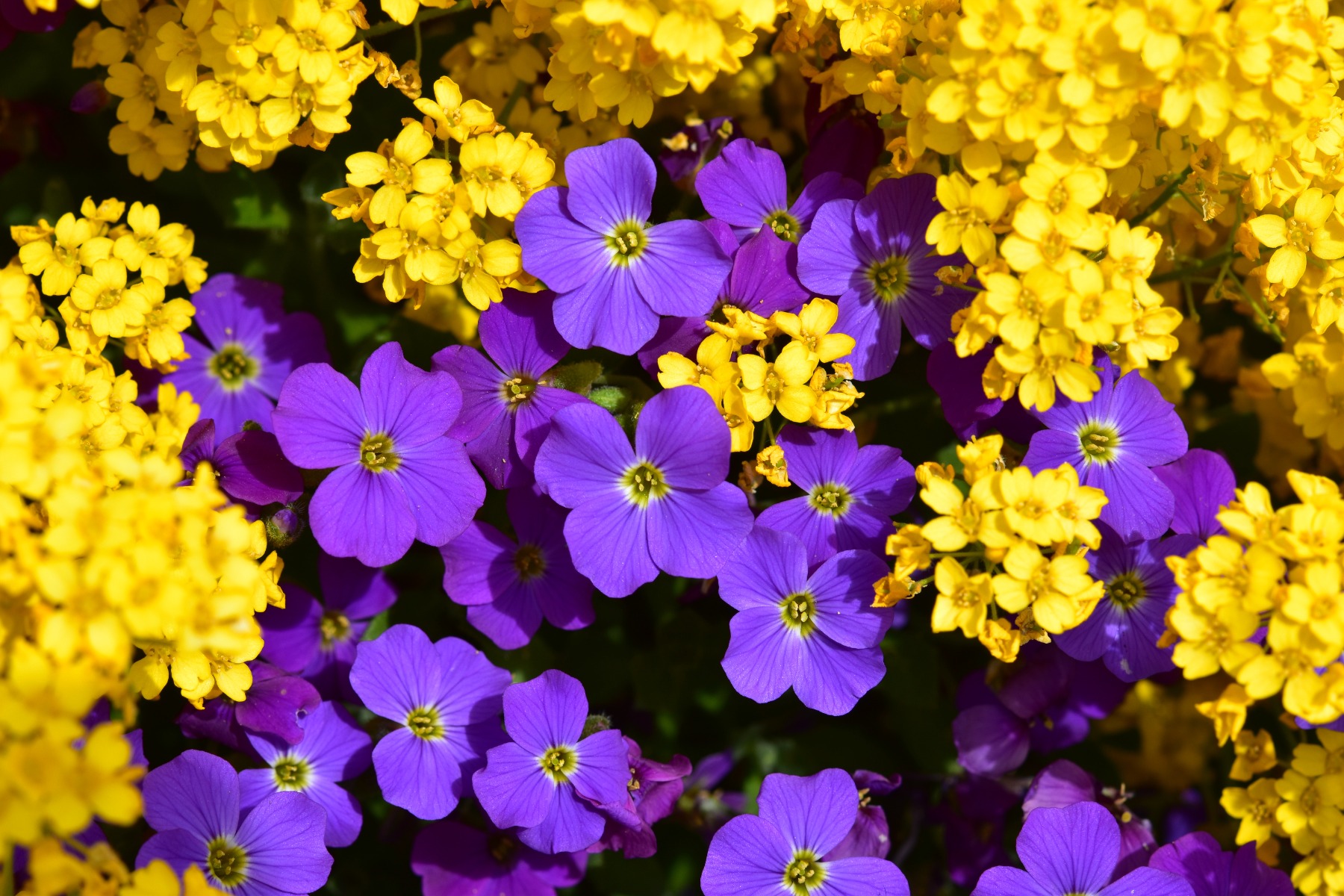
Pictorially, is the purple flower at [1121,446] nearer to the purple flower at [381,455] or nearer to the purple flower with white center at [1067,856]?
the purple flower with white center at [1067,856]

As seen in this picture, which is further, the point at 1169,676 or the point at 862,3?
the point at 1169,676

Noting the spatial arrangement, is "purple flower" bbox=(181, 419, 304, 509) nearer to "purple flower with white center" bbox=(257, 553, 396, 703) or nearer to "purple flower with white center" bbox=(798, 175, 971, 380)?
"purple flower with white center" bbox=(257, 553, 396, 703)

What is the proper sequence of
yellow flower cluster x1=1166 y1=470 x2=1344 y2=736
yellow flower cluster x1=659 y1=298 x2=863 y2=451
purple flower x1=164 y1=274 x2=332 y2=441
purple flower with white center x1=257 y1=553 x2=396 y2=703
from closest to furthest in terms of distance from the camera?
1. yellow flower cluster x1=1166 y1=470 x2=1344 y2=736
2. yellow flower cluster x1=659 y1=298 x2=863 y2=451
3. purple flower with white center x1=257 y1=553 x2=396 y2=703
4. purple flower x1=164 y1=274 x2=332 y2=441

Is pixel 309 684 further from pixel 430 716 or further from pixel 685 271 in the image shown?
pixel 685 271

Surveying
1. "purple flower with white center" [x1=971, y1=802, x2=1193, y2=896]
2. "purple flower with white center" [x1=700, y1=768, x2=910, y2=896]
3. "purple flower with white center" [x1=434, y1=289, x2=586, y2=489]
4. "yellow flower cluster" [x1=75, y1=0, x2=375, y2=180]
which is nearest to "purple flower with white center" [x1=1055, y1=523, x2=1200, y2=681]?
"purple flower with white center" [x1=971, y1=802, x2=1193, y2=896]

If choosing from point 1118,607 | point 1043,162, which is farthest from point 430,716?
point 1043,162

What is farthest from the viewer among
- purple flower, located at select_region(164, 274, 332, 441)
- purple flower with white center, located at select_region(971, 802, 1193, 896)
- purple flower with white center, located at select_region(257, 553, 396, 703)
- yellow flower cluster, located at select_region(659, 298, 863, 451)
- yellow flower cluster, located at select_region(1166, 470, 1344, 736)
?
purple flower, located at select_region(164, 274, 332, 441)
